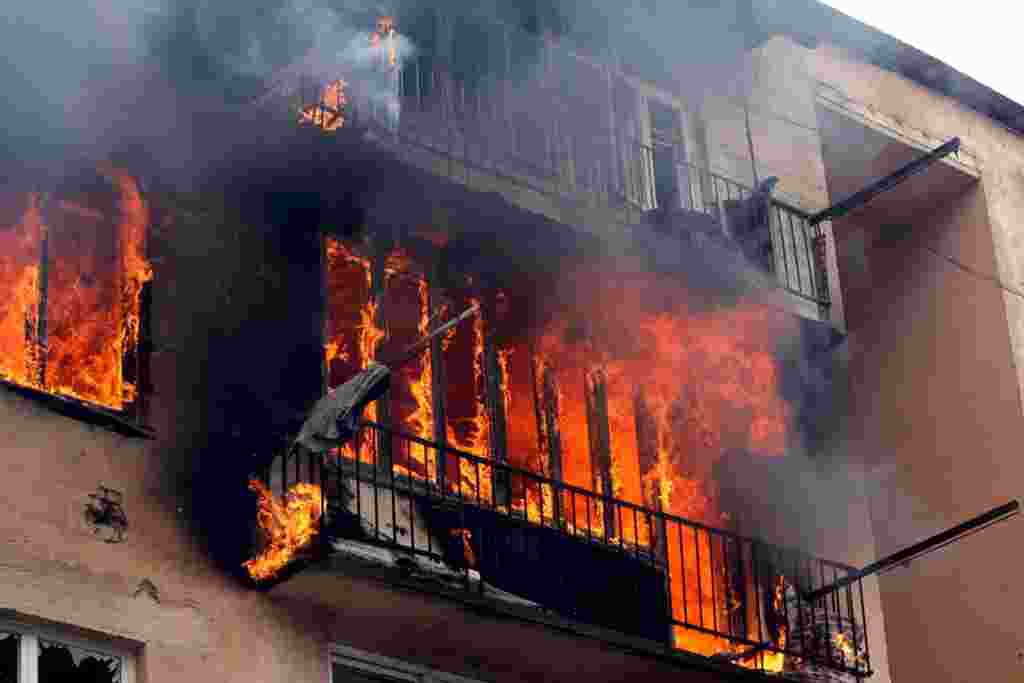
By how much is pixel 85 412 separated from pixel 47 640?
5.38ft

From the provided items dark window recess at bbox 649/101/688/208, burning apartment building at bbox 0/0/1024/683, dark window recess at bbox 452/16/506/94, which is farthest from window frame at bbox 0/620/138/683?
dark window recess at bbox 649/101/688/208

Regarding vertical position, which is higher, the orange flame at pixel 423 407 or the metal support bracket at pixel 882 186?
the metal support bracket at pixel 882 186

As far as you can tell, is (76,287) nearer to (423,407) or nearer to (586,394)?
(423,407)

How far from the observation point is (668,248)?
19.9 m

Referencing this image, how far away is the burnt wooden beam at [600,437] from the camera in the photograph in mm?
19078

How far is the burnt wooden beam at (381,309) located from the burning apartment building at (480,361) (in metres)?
0.03

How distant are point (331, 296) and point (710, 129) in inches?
242

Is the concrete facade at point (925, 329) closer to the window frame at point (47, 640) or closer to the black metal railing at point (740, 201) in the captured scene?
the black metal railing at point (740, 201)

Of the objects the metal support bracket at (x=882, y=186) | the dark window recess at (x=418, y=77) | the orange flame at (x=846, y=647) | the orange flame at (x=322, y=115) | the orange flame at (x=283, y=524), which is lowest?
the orange flame at (x=283, y=524)

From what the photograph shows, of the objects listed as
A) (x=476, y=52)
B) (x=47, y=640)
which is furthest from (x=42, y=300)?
(x=476, y=52)

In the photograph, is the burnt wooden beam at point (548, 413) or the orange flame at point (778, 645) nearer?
the burnt wooden beam at point (548, 413)

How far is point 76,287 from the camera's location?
1648 centimetres

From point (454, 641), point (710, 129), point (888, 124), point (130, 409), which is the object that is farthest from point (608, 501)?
point (888, 124)

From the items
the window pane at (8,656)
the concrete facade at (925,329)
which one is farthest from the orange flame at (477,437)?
the concrete facade at (925,329)
